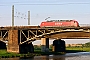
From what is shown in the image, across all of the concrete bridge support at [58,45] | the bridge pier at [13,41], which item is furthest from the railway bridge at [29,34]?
the concrete bridge support at [58,45]

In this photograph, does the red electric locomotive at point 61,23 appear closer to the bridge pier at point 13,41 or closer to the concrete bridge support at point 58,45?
the bridge pier at point 13,41

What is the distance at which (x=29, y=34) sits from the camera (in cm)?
9712

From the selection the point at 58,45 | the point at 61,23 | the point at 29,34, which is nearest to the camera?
the point at 61,23

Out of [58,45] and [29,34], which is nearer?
[29,34]

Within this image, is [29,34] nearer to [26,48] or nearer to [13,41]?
[13,41]

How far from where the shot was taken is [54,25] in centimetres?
9494

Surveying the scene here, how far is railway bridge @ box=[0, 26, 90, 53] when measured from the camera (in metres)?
89.1

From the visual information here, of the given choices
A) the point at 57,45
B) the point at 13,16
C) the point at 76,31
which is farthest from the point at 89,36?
the point at 57,45

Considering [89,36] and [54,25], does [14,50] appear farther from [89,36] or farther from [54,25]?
[89,36]

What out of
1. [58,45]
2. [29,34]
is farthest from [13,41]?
[58,45]

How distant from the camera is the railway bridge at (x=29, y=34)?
89062mm

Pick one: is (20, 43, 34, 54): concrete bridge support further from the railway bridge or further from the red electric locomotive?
the red electric locomotive

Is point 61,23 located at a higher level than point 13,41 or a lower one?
higher

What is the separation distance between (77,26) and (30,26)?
14.6m
